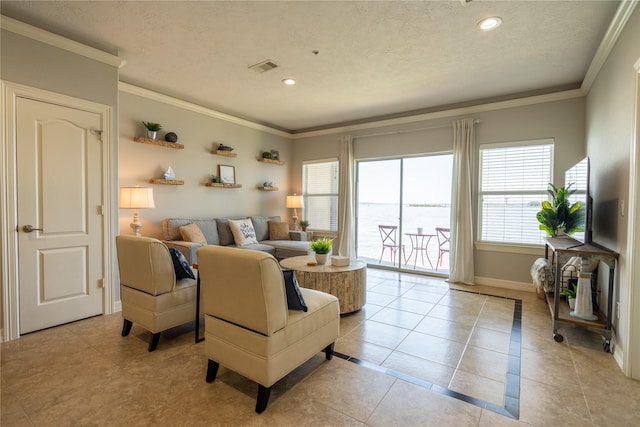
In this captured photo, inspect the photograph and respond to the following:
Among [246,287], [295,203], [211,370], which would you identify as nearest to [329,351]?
[211,370]

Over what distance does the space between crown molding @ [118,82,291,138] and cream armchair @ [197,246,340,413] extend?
3221mm

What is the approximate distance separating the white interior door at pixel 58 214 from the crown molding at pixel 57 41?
571 mm

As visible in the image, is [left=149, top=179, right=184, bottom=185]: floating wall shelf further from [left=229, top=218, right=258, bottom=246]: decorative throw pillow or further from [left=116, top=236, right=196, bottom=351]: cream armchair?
[left=116, top=236, right=196, bottom=351]: cream armchair

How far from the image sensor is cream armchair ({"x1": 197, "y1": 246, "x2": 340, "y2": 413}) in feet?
5.65

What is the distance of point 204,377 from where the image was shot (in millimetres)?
2117

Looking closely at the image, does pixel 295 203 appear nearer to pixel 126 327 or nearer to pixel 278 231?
pixel 278 231

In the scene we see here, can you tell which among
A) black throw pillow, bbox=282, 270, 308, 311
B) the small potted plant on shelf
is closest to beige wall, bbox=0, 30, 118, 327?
the small potted plant on shelf

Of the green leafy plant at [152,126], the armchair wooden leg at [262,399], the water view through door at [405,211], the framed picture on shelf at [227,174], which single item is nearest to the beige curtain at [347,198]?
the water view through door at [405,211]

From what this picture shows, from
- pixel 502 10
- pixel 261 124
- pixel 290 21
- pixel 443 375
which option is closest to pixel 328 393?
pixel 443 375

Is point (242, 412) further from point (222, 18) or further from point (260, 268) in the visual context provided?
point (222, 18)

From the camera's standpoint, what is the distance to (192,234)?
423 centimetres

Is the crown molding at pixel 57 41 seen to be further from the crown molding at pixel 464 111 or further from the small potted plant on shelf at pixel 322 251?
the crown molding at pixel 464 111

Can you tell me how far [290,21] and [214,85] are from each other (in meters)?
1.88

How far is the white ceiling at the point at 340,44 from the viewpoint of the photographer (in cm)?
244
